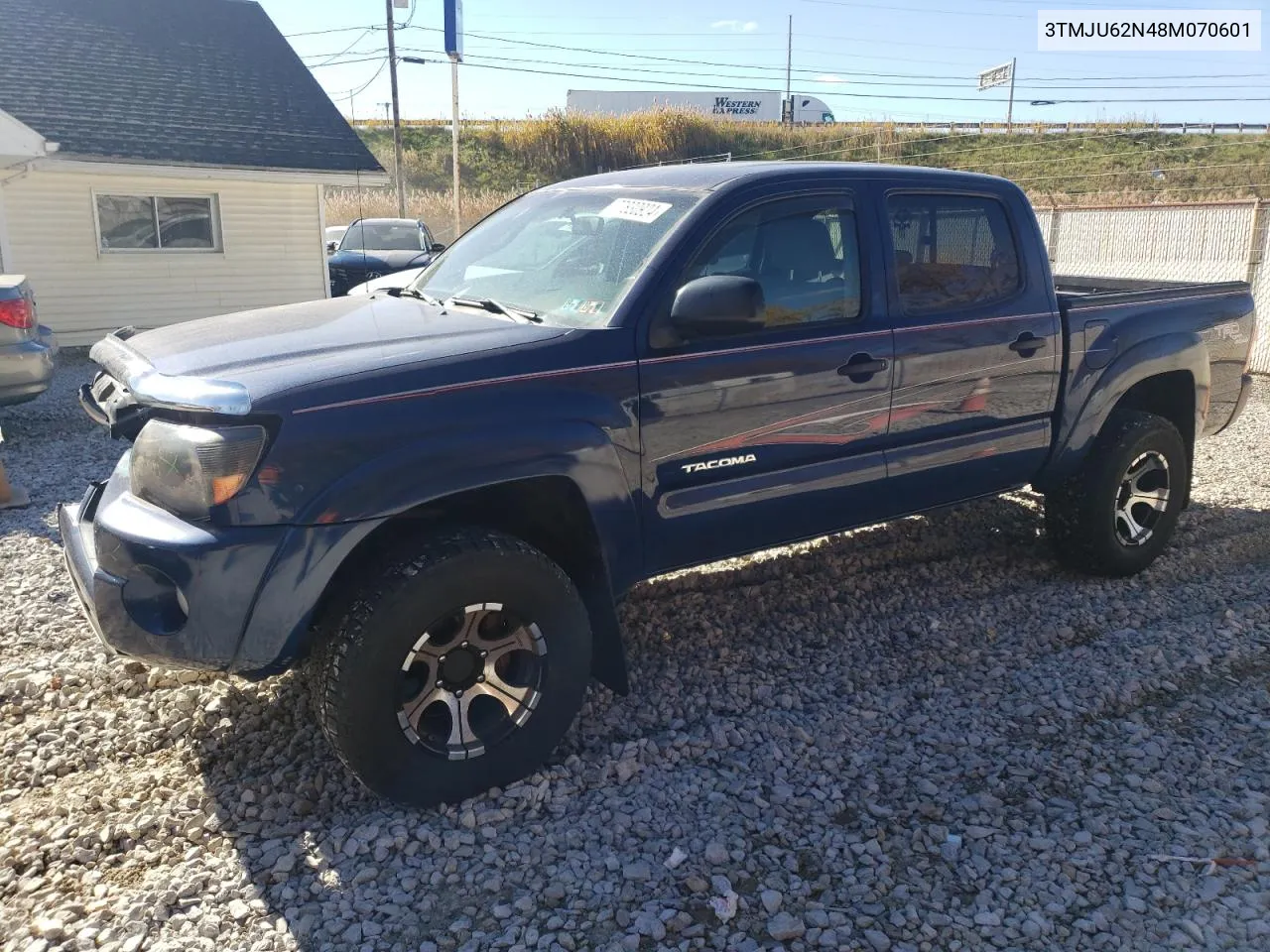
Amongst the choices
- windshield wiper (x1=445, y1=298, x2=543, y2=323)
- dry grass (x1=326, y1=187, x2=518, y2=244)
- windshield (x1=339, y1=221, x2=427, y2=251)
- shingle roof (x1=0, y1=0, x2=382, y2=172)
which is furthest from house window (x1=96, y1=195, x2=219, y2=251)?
windshield wiper (x1=445, y1=298, x2=543, y2=323)

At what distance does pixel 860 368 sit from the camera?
3.84 m

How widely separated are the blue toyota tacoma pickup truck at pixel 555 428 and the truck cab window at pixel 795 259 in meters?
0.01

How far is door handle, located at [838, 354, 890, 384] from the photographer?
3809 mm

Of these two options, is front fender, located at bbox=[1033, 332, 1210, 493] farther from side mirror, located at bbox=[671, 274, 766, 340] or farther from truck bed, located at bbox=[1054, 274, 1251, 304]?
side mirror, located at bbox=[671, 274, 766, 340]

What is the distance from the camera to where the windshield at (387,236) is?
16.4 metres

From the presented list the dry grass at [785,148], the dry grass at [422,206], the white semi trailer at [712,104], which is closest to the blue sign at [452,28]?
the dry grass at [422,206]

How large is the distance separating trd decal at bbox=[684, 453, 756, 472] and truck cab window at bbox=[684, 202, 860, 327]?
52cm

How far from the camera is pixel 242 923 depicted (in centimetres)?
264

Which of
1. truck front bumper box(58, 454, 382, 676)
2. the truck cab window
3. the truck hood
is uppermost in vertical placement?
the truck cab window

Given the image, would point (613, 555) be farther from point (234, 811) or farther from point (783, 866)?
point (234, 811)

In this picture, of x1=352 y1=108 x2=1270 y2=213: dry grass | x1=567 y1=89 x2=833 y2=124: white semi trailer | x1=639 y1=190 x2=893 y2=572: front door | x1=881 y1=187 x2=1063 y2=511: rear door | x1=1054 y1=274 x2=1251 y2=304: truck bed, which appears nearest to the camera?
x1=639 y1=190 x2=893 y2=572: front door

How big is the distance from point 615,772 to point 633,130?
116 feet

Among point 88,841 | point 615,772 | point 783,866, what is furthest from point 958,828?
point 88,841

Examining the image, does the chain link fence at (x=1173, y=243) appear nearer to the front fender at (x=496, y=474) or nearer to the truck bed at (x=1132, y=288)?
the truck bed at (x=1132, y=288)
